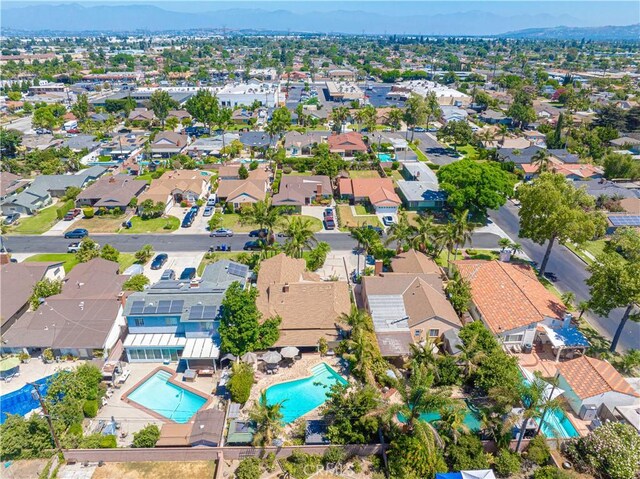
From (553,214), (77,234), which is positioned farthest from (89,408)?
(553,214)

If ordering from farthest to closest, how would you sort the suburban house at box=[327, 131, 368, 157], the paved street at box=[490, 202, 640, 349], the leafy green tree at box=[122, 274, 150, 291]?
1. the suburban house at box=[327, 131, 368, 157]
2. the leafy green tree at box=[122, 274, 150, 291]
3. the paved street at box=[490, 202, 640, 349]

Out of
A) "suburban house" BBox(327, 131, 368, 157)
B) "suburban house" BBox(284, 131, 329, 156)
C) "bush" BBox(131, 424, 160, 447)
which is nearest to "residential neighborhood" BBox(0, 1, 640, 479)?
"bush" BBox(131, 424, 160, 447)

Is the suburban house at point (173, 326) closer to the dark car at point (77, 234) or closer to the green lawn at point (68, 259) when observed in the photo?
the green lawn at point (68, 259)

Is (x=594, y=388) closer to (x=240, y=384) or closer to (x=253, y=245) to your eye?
(x=240, y=384)

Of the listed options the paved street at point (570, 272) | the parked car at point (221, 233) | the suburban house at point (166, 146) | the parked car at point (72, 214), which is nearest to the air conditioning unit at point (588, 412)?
the paved street at point (570, 272)

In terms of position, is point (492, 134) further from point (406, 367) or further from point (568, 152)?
point (406, 367)

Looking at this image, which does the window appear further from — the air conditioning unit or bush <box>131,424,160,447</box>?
bush <box>131,424,160,447</box>
